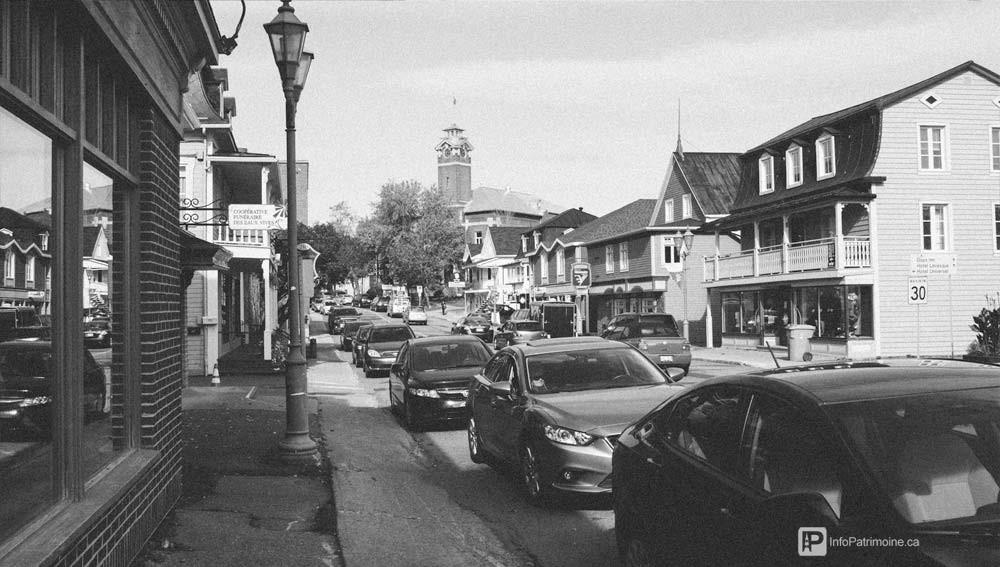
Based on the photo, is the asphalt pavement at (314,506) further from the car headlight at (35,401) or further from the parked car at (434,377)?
the car headlight at (35,401)

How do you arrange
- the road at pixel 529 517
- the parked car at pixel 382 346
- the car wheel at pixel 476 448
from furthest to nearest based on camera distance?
the parked car at pixel 382 346, the car wheel at pixel 476 448, the road at pixel 529 517

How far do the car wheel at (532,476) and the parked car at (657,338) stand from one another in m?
16.3

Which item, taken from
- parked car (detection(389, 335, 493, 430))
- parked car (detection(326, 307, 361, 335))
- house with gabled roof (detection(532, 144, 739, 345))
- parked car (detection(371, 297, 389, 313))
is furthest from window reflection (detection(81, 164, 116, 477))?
parked car (detection(371, 297, 389, 313))

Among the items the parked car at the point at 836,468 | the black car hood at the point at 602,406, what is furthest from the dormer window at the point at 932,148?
the parked car at the point at 836,468

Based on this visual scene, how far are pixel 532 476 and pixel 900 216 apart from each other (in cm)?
2718

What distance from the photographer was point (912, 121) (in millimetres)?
31547

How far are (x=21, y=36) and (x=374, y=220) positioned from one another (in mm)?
85746

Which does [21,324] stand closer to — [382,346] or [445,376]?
[445,376]

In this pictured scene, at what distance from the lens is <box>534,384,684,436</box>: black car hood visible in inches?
Result: 306

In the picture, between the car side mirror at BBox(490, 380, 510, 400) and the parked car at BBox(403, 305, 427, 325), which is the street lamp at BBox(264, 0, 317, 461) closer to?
the car side mirror at BBox(490, 380, 510, 400)

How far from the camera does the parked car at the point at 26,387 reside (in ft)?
13.3

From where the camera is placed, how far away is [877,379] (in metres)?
4.12

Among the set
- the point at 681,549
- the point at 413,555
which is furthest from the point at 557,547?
the point at 681,549

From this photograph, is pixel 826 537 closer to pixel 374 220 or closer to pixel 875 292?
pixel 875 292
